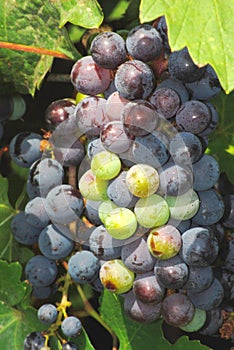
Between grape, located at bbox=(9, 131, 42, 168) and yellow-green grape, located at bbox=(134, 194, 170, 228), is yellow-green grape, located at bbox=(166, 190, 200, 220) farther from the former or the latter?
grape, located at bbox=(9, 131, 42, 168)

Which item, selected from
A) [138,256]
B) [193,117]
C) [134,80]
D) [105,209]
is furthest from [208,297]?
[134,80]

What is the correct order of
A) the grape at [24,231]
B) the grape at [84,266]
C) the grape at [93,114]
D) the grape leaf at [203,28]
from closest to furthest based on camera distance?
the grape leaf at [203,28] < the grape at [93,114] < the grape at [84,266] < the grape at [24,231]

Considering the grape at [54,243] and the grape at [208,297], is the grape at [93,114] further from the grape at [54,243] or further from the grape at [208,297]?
the grape at [208,297]

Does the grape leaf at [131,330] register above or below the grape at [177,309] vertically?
below

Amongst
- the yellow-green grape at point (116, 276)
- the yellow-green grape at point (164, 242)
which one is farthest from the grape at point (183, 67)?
the yellow-green grape at point (116, 276)

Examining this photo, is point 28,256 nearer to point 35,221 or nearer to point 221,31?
point 35,221

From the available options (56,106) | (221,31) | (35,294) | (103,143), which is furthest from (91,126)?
(35,294)

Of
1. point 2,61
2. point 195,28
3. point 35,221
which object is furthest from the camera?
point 2,61
